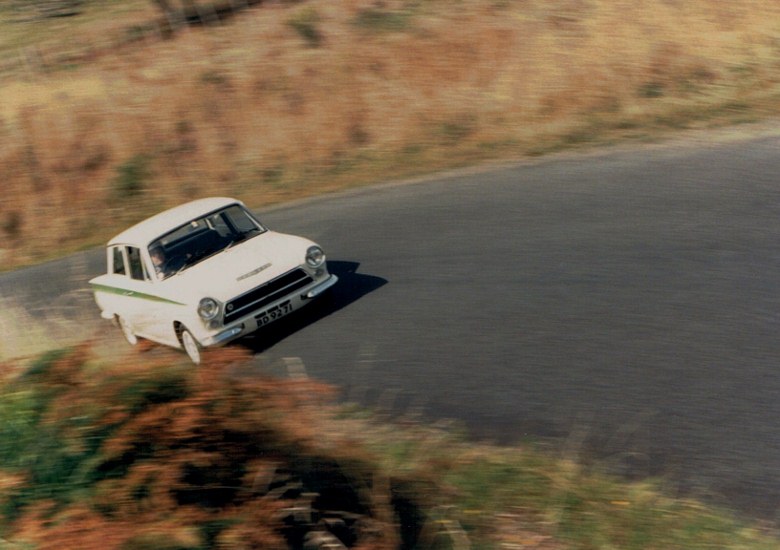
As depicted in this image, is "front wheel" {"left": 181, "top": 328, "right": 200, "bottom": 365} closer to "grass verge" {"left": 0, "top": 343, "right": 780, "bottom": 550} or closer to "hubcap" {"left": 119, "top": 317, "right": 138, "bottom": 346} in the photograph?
"hubcap" {"left": 119, "top": 317, "right": 138, "bottom": 346}

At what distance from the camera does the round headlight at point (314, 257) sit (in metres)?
9.94

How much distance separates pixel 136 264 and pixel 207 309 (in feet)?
4.89

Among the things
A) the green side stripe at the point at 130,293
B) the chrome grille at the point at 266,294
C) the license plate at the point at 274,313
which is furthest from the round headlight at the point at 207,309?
the license plate at the point at 274,313

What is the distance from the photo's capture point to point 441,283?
1063cm

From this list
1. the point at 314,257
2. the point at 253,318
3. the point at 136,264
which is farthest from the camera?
the point at 136,264

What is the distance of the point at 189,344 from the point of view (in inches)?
382

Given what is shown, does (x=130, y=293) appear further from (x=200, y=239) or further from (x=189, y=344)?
(x=189, y=344)

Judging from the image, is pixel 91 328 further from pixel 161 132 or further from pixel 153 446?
pixel 161 132

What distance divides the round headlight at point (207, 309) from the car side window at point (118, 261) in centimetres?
176

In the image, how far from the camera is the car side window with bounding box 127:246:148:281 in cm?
1027

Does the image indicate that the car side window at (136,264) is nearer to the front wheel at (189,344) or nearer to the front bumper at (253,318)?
the front wheel at (189,344)

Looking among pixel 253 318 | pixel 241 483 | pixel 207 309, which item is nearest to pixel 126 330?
pixel 207 309

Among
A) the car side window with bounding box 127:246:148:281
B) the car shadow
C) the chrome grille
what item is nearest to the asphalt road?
the car shadow

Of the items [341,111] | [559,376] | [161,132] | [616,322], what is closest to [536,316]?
[616,322]
